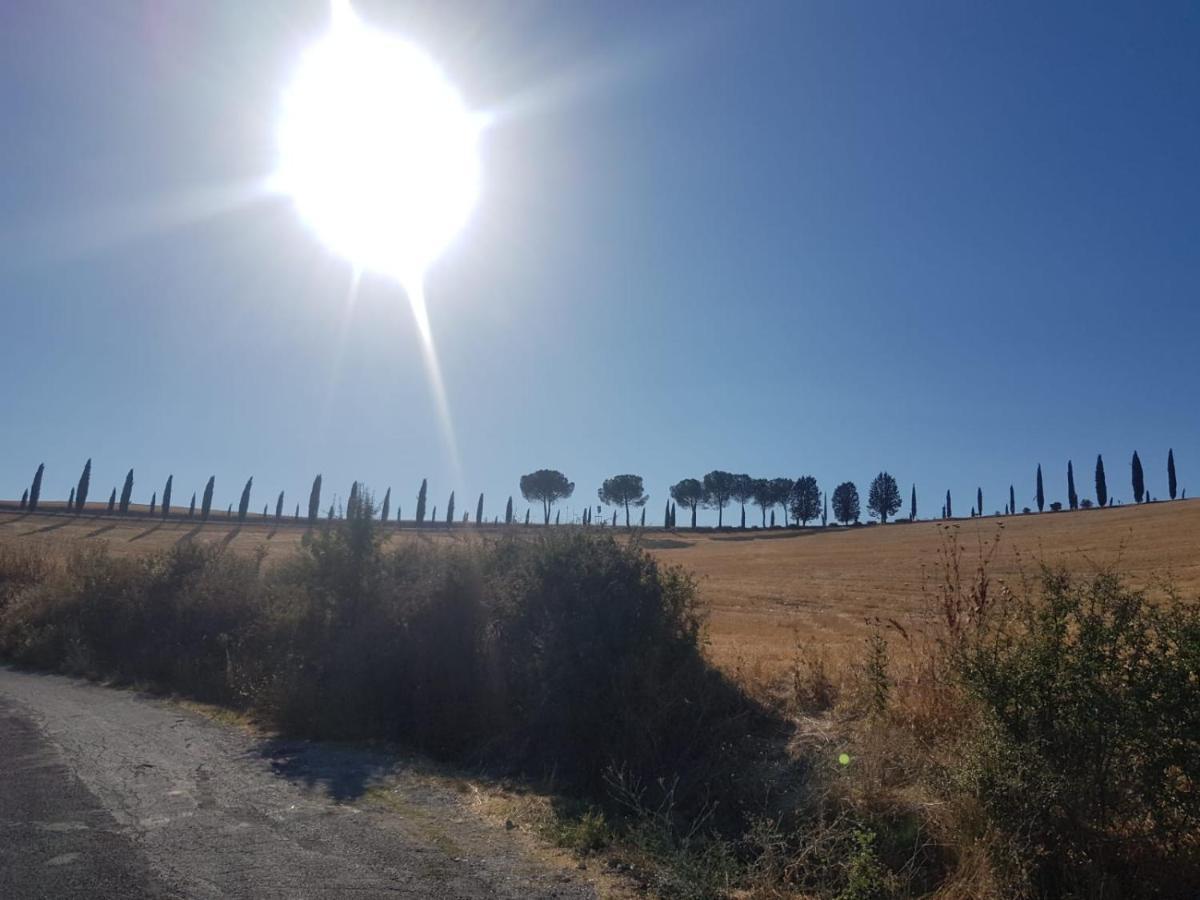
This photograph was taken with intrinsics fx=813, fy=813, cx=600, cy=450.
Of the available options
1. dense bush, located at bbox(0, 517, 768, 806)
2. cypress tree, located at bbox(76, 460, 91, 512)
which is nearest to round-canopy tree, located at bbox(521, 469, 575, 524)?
cypress tree, located at bbox(76, 460, 91, 512)

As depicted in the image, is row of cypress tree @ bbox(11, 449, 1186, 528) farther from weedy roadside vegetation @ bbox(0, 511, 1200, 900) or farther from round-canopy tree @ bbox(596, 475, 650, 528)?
weedy roadside vegetation @ bbox(0, 511, 1200, 900)

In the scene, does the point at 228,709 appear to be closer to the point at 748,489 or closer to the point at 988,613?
the point at 988,613

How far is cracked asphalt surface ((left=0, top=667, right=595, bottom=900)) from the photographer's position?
5262mm

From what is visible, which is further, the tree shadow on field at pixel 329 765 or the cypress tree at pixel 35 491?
the cypress tree at pixel 35 491

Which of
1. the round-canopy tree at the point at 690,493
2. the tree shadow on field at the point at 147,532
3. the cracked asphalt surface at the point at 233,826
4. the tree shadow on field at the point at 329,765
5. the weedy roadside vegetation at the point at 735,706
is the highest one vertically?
the round-canopy tree at the point at 690,493

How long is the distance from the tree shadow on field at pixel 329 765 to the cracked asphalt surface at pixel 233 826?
2cm

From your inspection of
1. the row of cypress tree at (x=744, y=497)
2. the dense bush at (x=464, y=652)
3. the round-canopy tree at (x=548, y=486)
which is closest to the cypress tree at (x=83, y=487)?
the row of cypress tree at (x=744, y=497)

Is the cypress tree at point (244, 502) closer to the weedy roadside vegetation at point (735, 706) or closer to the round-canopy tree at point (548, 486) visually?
the round-canopy tree at point (548, 486)

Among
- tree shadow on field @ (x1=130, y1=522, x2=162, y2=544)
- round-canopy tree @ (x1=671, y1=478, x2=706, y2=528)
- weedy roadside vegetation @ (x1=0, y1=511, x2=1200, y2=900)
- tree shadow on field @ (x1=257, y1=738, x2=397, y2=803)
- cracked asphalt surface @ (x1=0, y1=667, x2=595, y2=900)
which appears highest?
round-canopy tree @ (x1=671, y1=478, x2=706, y2=528)

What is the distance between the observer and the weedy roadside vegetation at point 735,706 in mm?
4785

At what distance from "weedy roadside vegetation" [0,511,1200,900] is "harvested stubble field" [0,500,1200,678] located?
0.83 meters

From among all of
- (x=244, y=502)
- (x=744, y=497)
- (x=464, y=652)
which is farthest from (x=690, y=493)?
(x=464, y=652)

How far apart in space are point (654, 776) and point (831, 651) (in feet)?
14.4

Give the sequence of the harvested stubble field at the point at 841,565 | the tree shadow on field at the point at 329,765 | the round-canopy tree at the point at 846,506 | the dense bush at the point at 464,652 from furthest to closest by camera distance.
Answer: the round-canopy tree at the point at 846,506 < the harvested stubble field at the point at 841,565 < the dense bush at the point at 464,652 < the tree shadow on field at the point at 329,765
